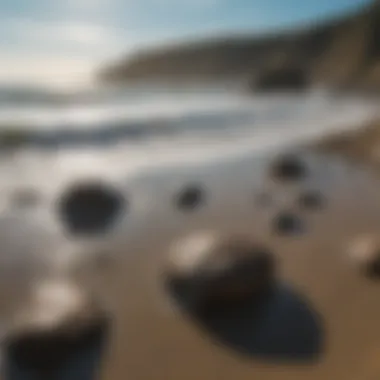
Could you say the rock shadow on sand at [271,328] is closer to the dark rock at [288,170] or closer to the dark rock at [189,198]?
the dark rock at [189,198]

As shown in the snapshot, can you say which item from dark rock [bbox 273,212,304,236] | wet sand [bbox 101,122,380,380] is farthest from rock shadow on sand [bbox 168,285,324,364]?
dark rock [bbox 273,212,304,236]

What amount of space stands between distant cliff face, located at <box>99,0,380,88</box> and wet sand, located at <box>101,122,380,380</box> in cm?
1134

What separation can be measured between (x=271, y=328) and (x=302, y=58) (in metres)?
17.0

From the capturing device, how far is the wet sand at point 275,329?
8.08 feet

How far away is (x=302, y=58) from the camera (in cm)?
1878

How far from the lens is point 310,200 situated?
170 inches

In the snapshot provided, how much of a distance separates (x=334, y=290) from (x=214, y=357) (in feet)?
2.67

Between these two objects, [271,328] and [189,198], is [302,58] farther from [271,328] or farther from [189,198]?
[271,328]

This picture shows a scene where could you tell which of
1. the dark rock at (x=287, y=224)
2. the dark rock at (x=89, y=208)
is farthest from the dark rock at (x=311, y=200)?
the dark rock at (x=89, y=208)

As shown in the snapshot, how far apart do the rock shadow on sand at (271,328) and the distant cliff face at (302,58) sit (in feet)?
38.4

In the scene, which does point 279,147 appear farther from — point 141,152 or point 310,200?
point 310,200

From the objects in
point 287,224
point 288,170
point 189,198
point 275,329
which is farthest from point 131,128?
point 275,329

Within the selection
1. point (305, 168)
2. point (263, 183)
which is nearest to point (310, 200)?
point (263, 183)

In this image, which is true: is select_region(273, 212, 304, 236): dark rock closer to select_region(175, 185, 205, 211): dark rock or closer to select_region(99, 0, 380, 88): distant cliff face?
select_region(175, 185, 205, 211): dark rock
